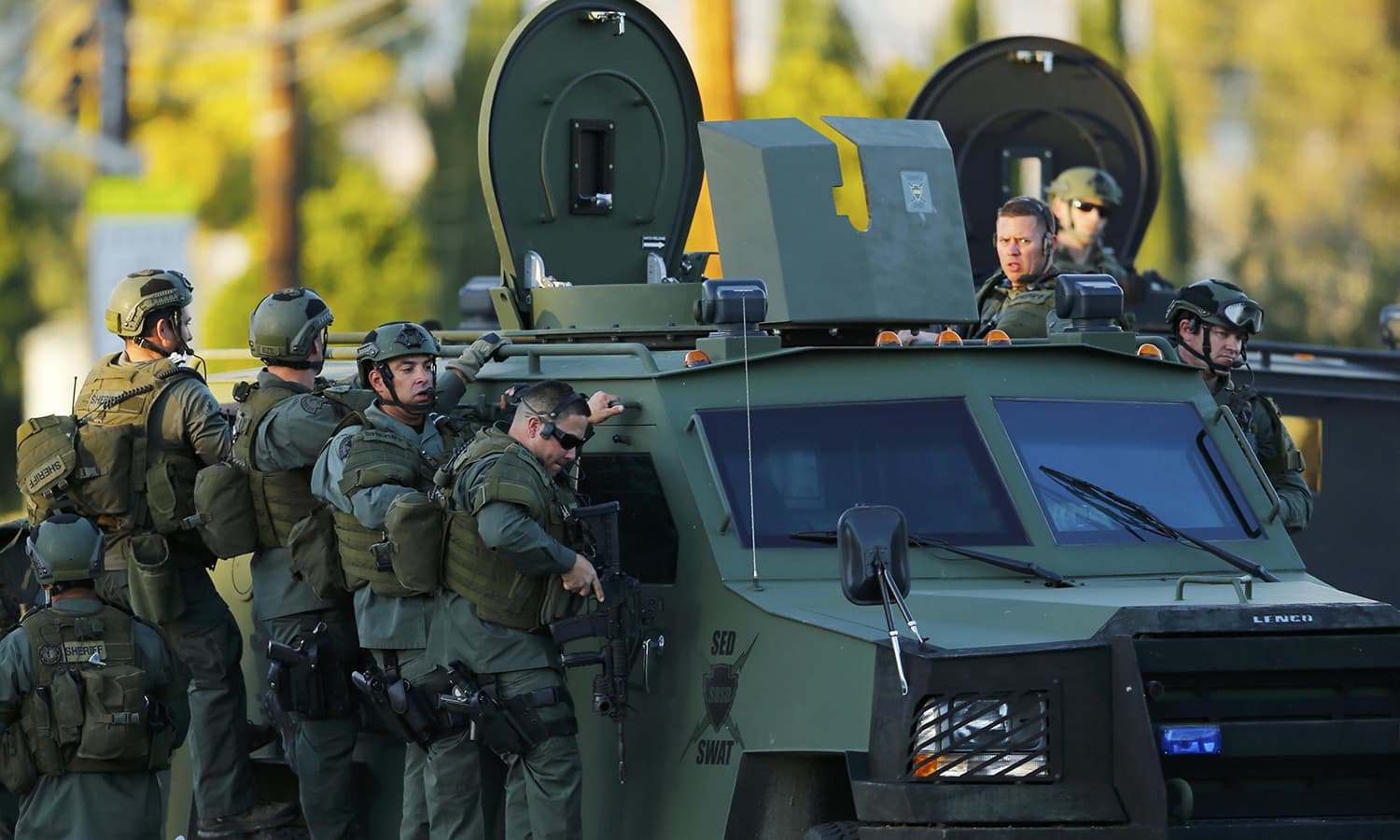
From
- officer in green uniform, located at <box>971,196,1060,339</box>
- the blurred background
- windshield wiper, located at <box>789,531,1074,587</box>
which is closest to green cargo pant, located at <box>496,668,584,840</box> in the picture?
windshield wiper, located at <box>789,531,1074,587</box>

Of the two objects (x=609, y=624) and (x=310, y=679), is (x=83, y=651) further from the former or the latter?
(x=609, y=624)

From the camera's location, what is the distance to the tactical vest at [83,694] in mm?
8320

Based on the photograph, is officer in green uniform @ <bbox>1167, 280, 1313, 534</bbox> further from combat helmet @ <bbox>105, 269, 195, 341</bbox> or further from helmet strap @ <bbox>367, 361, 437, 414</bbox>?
combat helmet @ <bbox>105, 269, 195, 341</bbox>

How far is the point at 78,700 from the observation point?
8.32 meters

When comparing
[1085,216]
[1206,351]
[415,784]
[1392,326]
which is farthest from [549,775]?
[1392,326]

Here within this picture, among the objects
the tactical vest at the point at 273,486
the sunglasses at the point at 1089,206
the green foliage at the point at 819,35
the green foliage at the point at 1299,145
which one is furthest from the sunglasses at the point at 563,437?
the green foliage at the point at 1299,145

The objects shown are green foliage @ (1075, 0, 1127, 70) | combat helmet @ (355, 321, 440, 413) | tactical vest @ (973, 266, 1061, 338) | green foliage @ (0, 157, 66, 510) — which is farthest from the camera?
green foliage @ (1075, 0, 1127, 70)

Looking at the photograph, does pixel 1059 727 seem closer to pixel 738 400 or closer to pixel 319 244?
pixel 738 400

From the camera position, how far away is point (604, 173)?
10906mm

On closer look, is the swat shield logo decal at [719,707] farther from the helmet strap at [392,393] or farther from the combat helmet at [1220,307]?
the combat helmet at [1220,307]

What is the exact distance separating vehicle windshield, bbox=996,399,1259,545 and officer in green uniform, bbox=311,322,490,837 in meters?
1.99

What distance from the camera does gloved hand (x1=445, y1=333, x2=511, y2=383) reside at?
8.79 m

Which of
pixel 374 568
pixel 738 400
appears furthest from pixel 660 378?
pixel 374 568

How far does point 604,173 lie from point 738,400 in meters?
3.13
